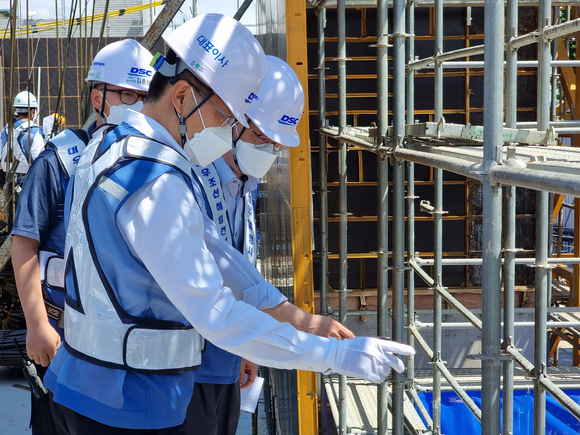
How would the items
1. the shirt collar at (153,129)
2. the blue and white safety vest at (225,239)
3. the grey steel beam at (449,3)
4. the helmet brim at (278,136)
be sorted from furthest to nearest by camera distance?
the grey steel beam at (449,3) < the helmet brim at (278,136) < the blue and white safety vest at (225,239) < the shirt collar at (153,129)

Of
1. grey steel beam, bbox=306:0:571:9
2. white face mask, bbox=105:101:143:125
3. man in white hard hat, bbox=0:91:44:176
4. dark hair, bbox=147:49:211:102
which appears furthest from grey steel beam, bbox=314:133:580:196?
man in white hard hat, bbox=0:91:44:176

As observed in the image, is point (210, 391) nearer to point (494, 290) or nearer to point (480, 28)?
point (494, 290)

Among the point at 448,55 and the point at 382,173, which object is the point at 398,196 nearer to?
the point at 382,173

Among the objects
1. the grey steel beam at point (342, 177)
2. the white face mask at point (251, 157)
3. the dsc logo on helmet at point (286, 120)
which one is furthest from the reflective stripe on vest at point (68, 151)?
the grey steel beam at point (342, 177)

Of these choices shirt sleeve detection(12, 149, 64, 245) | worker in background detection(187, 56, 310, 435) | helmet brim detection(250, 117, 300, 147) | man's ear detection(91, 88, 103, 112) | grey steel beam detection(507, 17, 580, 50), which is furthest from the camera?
man's ear detection(91, 88, 103, 112)

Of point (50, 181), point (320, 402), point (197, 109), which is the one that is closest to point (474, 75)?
point (320, 402)

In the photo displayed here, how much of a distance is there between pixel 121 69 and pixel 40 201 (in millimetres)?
867

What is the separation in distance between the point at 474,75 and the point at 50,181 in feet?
18.7

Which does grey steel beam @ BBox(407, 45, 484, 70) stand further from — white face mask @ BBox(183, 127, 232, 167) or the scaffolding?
white face mask @ BBox(183, 127, 232, 167)

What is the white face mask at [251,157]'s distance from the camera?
315 cm

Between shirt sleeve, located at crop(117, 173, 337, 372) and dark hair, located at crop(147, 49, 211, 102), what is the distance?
33 centimetres

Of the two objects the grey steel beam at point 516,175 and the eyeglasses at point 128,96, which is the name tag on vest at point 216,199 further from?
the grey steel beam at point 516,175

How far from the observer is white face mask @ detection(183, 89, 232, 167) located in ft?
6.50

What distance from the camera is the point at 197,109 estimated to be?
76.5 inches
